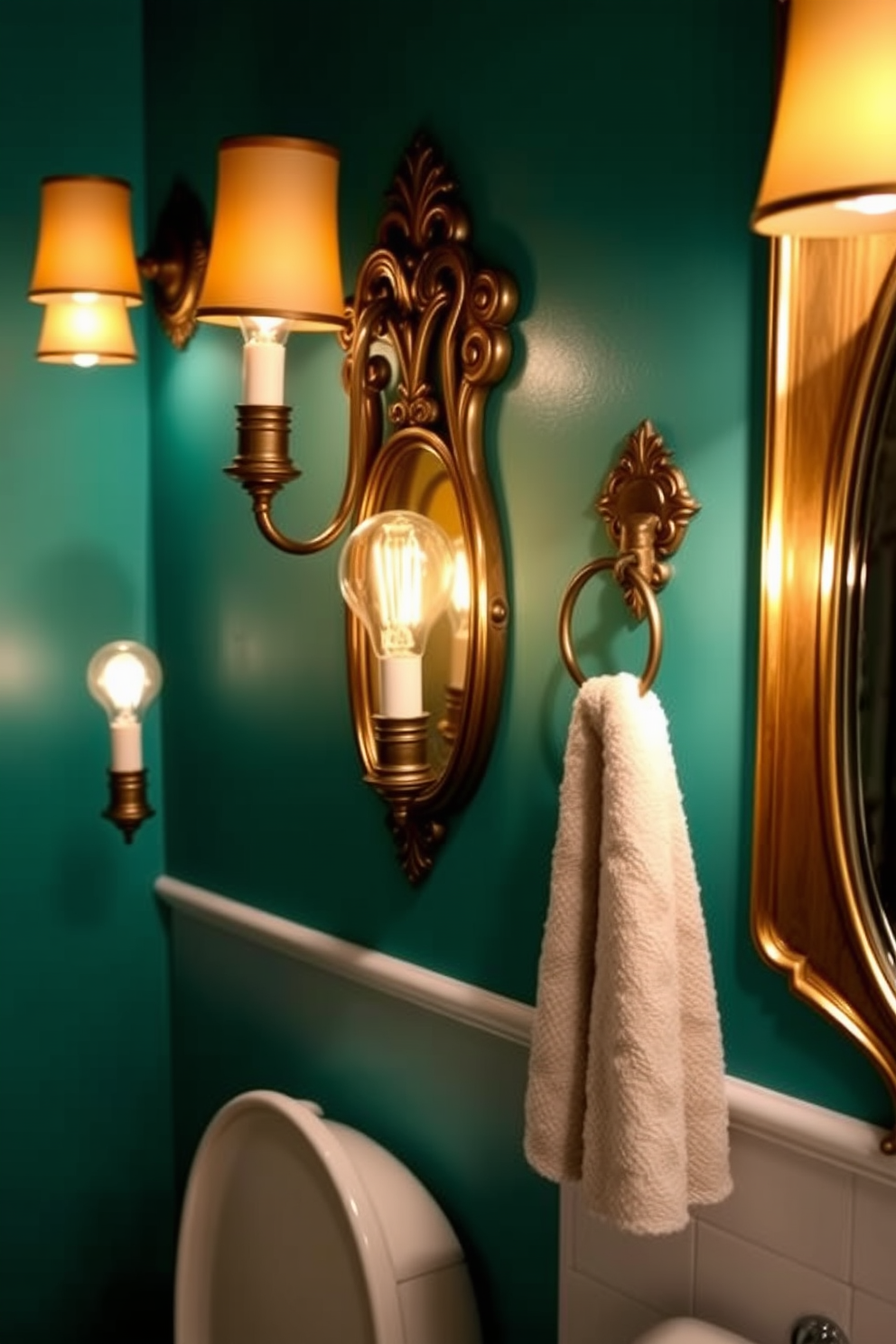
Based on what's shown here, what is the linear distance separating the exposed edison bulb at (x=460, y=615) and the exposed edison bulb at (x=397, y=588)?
4 centimetres

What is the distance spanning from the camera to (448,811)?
4.73 feet

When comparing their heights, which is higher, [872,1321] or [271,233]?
[271,233]

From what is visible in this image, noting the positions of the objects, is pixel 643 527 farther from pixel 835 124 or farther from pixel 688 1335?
pixel 688 1335

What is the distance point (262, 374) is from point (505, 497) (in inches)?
9.2

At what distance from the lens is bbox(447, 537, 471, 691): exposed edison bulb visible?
54.5 inches

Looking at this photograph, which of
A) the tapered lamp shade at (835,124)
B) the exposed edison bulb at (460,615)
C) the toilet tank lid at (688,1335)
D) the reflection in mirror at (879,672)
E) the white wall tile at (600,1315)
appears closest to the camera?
the tapered lamp shade at (835,124)

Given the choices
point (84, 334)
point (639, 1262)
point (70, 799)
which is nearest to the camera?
point (639, 1262)

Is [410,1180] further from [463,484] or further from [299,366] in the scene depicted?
[299,366]

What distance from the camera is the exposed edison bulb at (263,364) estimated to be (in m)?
1.35

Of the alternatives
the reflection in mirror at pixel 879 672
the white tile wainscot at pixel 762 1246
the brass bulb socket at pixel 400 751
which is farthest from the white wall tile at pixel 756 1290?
the brass bulb socket at pixel 400 751

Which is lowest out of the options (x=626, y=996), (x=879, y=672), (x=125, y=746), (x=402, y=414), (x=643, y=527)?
(x=626, y=996)

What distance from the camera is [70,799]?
1.90 metres

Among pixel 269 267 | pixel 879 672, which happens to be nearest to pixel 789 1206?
pixel 879 672

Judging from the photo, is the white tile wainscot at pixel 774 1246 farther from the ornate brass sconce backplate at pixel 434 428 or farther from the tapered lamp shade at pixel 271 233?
the tapered lamp shade at pixel 271 233
